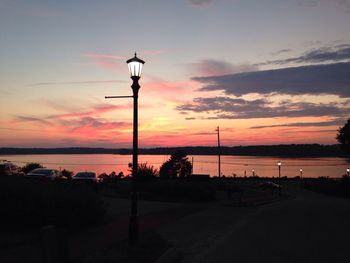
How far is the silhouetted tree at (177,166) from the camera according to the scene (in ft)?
216

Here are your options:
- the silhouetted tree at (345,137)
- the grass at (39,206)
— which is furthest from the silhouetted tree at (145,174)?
the grass at (39,206)

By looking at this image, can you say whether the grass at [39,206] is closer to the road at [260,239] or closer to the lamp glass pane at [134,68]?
the road at [260,239]

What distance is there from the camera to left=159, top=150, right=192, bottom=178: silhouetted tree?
66.0m

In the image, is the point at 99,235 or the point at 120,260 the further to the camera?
the point at 99,235

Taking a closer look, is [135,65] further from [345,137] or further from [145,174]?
[345,137]

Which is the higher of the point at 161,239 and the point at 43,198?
the point at 43,198

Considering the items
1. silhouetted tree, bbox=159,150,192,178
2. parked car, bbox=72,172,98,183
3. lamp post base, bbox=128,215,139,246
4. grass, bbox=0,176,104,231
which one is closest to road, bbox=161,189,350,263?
lamp post base, bbox=128,215,139,246

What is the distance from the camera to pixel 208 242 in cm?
1341

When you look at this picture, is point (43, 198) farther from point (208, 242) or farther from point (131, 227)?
point (208, 242)

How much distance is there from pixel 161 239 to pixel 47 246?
736 cm

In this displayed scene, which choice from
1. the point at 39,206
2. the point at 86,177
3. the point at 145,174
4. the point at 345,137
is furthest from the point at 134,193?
the point at 345,137

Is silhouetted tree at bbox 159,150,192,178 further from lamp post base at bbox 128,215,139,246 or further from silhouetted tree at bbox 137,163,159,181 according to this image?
lamp post base at bbox 128,215,139,246

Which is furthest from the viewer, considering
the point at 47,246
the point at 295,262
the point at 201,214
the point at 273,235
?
the point at 201,214

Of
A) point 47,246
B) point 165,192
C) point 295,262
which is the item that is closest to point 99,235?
point 295,262
